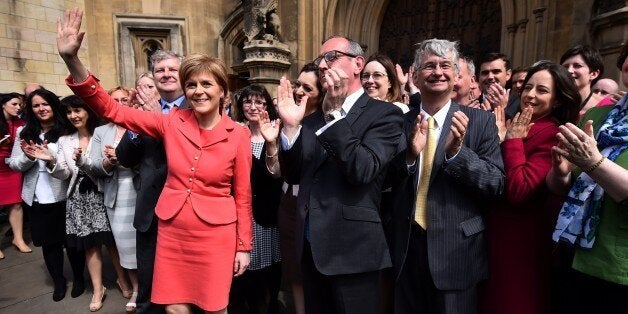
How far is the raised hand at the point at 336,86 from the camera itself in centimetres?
157

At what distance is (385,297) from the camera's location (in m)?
2.62

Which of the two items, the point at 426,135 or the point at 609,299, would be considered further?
the point at 426,135

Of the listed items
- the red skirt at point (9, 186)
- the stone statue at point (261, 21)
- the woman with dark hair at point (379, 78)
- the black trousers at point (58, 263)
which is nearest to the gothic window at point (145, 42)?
the stone statue at point (261, 21)

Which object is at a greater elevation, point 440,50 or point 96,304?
Answer: point 440,50

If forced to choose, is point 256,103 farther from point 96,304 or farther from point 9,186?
point 9,186

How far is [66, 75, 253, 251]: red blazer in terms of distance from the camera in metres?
1.86

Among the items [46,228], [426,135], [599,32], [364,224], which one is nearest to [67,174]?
[46,228]

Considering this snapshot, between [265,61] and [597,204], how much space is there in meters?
6.67

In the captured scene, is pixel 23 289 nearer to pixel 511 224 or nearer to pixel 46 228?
pixel 46 228

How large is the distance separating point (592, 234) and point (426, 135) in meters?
0.83

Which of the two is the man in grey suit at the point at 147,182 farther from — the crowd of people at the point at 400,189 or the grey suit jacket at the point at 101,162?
the grey suit jacket at the point at 101,162

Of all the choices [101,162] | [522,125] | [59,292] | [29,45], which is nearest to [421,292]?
[522,125]

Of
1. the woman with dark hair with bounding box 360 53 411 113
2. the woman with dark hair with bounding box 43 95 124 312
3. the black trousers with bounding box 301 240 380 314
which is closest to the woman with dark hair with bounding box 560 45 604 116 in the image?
the woman with dark hair with bounding box 360 53 411 113

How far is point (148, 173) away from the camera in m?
2.15
